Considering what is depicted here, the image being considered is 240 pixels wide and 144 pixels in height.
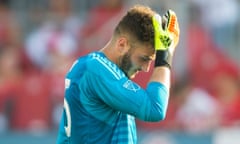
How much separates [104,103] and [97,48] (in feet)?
19.6

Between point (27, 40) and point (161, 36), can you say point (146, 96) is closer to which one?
point (161, 36)

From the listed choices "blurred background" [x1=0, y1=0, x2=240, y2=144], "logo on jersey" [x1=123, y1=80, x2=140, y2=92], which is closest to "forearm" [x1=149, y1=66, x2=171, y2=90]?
"logo on jersey" [x1=123, y1=80, x2=140, y2=92]

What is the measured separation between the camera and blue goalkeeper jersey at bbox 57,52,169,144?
5422 mm

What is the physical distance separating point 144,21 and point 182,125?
215 inches

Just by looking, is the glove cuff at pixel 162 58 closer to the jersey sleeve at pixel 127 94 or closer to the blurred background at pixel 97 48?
the jersey sleeve at pixel 127 94

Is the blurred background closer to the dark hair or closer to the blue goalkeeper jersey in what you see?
the blue goalkeeper jersey

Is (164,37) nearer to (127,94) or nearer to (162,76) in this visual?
(162,76)

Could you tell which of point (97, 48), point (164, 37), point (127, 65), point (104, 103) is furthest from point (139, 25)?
point (97, 48)

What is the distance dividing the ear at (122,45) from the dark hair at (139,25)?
0.05 m

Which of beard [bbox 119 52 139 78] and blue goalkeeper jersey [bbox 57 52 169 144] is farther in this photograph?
beard [bbox 119 52 139 78]

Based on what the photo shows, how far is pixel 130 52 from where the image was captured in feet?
18.1

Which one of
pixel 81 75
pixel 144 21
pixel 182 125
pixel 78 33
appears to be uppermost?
pixel 144 21

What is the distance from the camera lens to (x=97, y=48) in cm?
1148

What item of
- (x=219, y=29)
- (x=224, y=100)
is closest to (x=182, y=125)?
(x=224, y=100)
